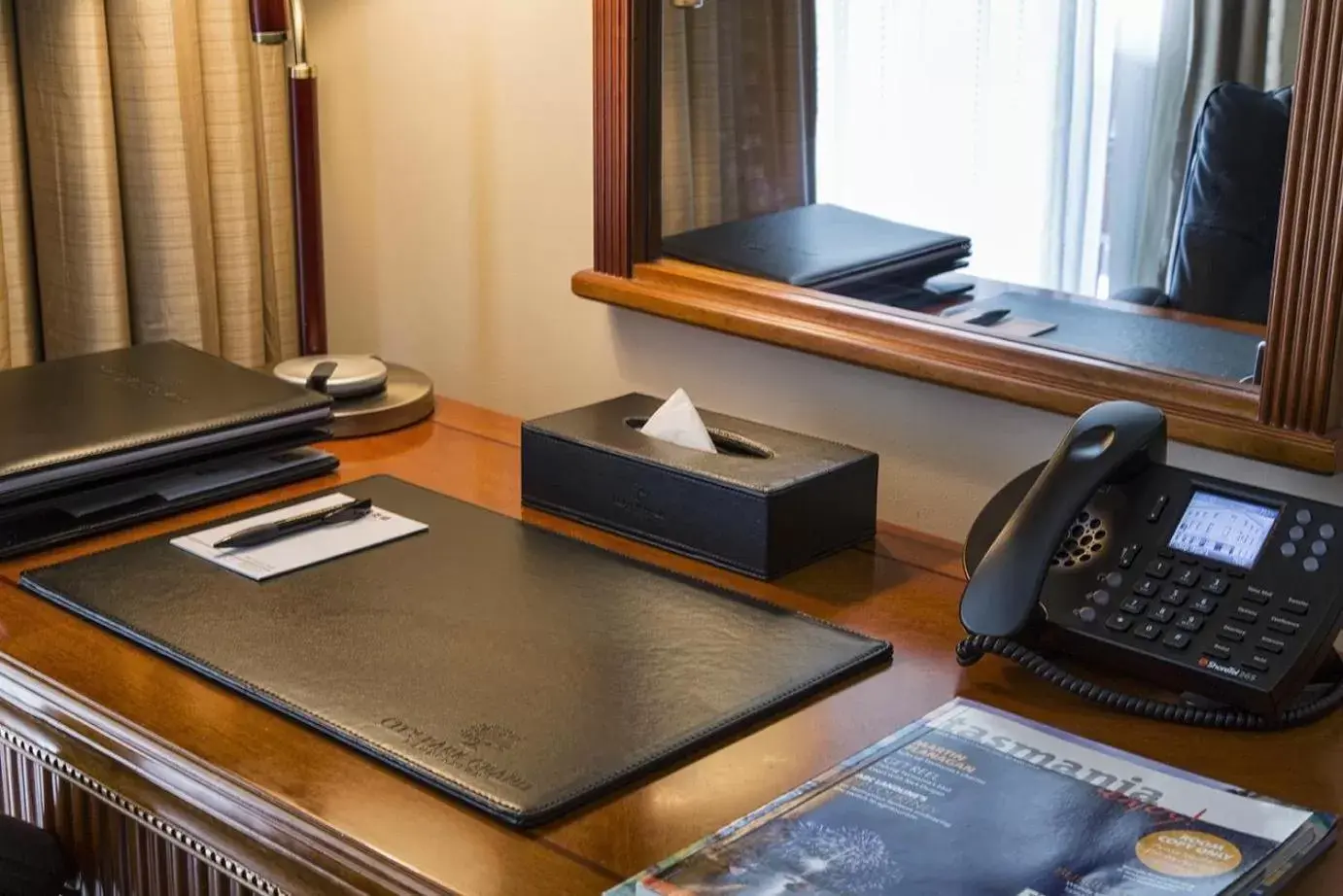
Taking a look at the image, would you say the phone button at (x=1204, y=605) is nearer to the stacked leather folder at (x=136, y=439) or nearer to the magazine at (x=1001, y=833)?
the magazine at (x=1001, y=833)

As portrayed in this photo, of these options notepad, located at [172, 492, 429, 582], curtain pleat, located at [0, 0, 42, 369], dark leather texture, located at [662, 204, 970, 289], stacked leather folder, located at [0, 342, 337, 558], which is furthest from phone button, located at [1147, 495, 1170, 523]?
curtain pleat, located at [0, 0, 42, 369]

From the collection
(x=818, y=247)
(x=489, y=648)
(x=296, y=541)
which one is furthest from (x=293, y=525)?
(x=818, y=247)

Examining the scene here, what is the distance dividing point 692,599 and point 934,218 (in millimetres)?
402

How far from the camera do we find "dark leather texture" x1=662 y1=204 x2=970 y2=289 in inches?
54.6

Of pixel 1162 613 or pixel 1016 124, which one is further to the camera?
pixel 1016 124

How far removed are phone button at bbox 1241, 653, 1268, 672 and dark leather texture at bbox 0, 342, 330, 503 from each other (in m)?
0.86

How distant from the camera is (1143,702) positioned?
107 cm

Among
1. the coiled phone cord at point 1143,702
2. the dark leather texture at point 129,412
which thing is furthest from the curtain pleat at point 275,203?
the coiled phone cord at point 1143,702

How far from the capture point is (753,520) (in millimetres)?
1273

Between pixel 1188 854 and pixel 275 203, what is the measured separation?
1.35m

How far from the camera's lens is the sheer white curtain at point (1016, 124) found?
123 centimetres

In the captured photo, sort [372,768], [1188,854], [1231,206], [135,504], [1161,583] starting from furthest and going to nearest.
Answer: [135,504]
[1231,206]
[1161,583]
[372,768]
[1188,854]

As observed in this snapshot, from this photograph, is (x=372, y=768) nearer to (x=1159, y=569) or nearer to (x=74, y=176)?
(x=1159, y=569)

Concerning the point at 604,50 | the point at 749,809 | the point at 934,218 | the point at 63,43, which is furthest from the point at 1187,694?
the point at 63,43
